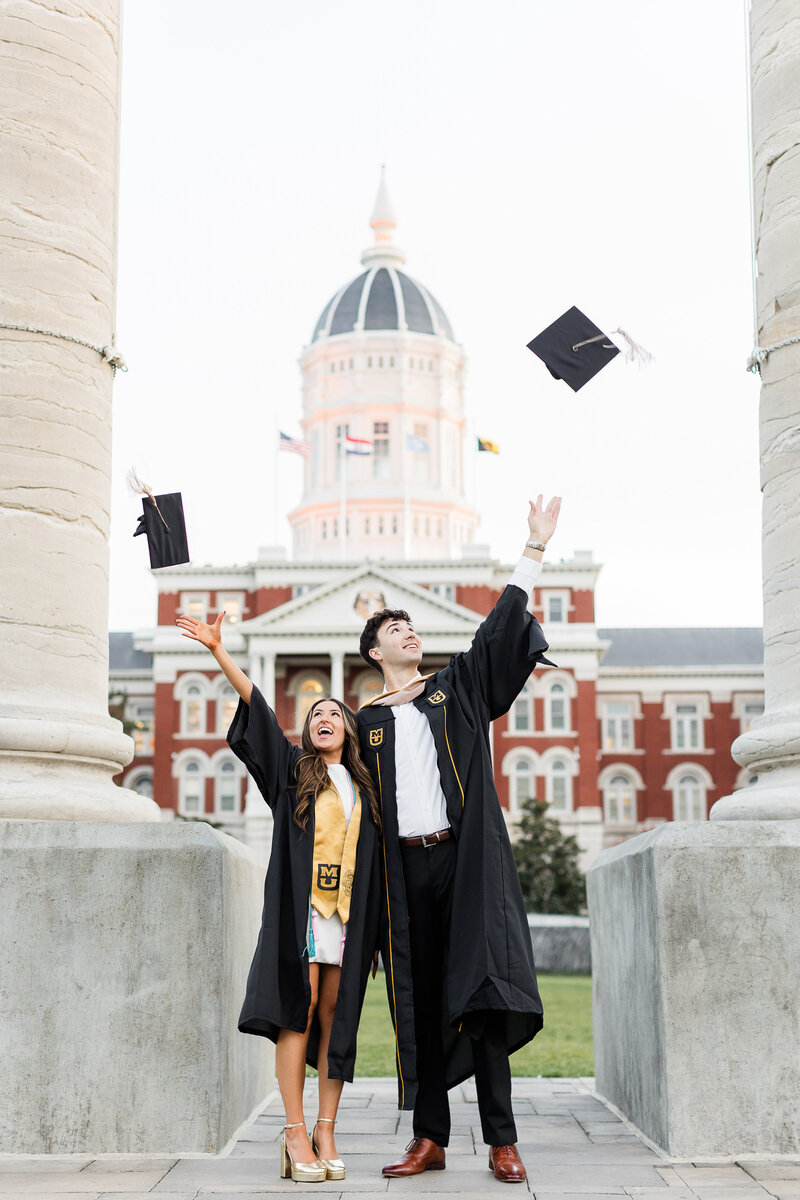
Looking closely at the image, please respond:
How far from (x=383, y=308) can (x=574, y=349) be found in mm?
78257

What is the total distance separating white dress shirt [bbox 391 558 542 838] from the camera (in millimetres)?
5625

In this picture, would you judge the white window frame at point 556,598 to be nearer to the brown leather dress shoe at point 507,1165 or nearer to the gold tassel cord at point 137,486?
the gold tassel cord at point 137,486

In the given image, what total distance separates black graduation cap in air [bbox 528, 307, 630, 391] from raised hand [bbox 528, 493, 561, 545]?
35.3 inches

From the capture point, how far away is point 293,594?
208 feet

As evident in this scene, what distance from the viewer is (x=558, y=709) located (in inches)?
2425

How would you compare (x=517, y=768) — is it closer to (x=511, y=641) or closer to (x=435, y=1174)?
(x=511, y=641)

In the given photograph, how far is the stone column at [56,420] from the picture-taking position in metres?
6.23

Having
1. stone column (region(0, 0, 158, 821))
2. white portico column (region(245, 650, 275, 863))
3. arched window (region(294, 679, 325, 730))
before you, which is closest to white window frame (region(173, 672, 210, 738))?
white portico column (region(245, 650, 275, 863))

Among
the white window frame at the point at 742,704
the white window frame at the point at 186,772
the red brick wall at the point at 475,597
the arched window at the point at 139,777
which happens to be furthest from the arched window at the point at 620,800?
the arched window at the point at 139,777

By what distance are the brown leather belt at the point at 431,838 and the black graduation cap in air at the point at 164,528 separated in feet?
6.21

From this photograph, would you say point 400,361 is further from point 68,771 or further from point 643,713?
point 68,771

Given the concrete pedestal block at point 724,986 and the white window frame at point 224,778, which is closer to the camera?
the concrete pedestal block at point 724,986

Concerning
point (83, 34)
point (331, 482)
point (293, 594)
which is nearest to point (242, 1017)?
point (83, 34)

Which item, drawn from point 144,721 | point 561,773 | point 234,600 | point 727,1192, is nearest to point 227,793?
point 144,721
